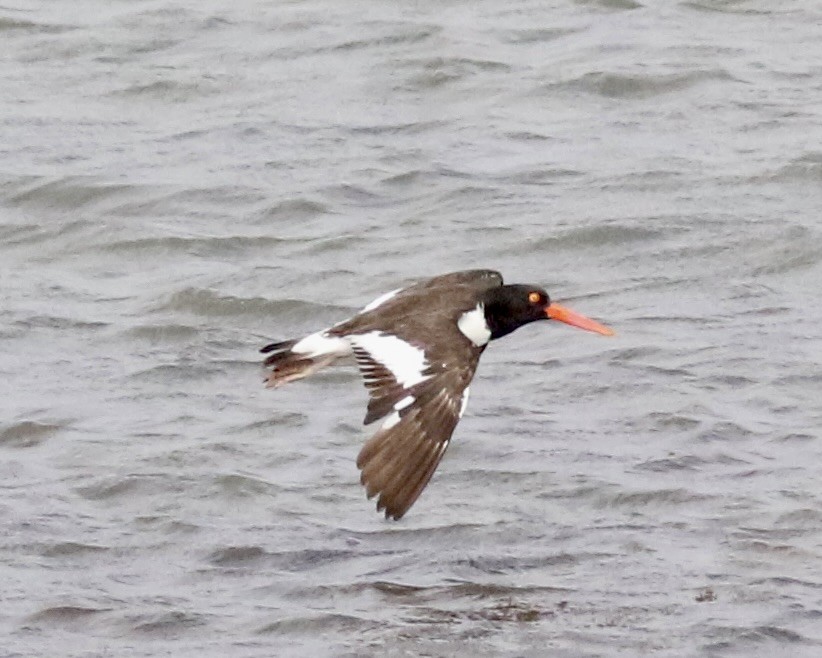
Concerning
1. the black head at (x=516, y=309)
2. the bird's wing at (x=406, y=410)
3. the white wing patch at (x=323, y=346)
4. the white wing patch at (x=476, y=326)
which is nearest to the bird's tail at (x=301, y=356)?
the white wing patch at (x=323, y=346)

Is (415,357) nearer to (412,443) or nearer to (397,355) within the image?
(397,355)

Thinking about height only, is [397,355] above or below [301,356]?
above

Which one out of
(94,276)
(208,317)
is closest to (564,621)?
(208,317)

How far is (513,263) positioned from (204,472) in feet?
9.21

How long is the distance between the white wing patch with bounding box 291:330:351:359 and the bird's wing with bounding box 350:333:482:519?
11 centimetres

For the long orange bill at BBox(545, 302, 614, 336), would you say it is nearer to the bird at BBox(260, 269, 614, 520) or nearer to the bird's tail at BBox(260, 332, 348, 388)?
the bird at BBox(260, 269, 614, 520)

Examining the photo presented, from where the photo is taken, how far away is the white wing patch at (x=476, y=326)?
749 cm

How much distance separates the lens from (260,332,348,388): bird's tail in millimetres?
7508

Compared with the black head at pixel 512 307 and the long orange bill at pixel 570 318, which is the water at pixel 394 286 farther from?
the black head at pixel 512 307

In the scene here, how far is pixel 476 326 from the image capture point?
299 inches

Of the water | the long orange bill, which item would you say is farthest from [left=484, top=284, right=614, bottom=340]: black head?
the water

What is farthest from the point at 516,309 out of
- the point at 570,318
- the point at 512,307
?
the point at 570,318

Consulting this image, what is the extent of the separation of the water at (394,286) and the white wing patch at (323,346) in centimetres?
59

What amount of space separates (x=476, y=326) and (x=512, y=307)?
340 mm
